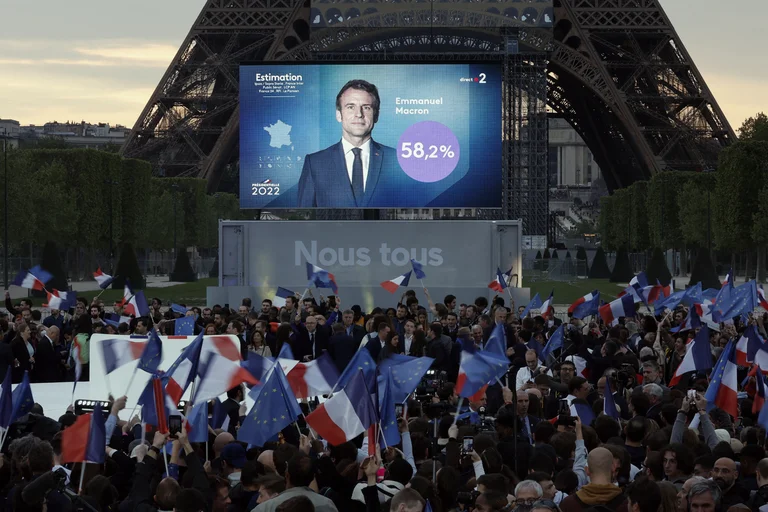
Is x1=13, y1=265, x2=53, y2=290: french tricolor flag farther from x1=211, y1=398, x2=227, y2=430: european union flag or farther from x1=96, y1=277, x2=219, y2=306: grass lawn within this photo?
x1=96, y1=277, x2=219, y2=306: grass lawn

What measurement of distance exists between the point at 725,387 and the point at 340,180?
66.9 ft

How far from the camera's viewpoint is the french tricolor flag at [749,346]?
11.6 meters

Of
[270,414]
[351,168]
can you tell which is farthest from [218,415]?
[351,168]

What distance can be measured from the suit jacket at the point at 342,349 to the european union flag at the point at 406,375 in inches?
178

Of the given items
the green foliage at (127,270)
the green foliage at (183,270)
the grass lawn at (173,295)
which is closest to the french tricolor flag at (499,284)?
the grass lawn at (173,295)

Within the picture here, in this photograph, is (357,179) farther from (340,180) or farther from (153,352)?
(153,352)

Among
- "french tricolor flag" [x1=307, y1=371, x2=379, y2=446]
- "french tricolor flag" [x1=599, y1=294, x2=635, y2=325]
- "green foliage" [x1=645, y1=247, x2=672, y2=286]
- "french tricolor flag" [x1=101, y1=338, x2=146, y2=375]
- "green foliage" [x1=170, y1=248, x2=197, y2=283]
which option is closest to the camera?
"french tricolor flag" [x1=307, y1=371, x2=379, y2=446]

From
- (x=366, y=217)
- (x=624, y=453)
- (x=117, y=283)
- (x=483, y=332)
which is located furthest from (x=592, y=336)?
(x=117, y=283)

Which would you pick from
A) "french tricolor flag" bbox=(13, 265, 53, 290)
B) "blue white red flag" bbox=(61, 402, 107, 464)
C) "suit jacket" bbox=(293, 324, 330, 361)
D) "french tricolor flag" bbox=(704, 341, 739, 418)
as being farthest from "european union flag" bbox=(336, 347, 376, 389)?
"french tricolor flag" bbox=(13, 265, 53, 290)

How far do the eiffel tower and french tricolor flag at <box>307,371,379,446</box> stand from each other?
44.0 meters

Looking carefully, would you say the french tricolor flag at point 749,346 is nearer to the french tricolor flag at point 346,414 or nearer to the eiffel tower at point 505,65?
the french tricolor flag at point 346,414

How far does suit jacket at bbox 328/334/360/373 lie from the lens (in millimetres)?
14219

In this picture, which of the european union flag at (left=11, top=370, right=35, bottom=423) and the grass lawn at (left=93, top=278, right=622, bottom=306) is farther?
the grass lawn at (left=93, top=278, right=622, bottom=306)

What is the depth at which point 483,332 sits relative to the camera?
1583cm
